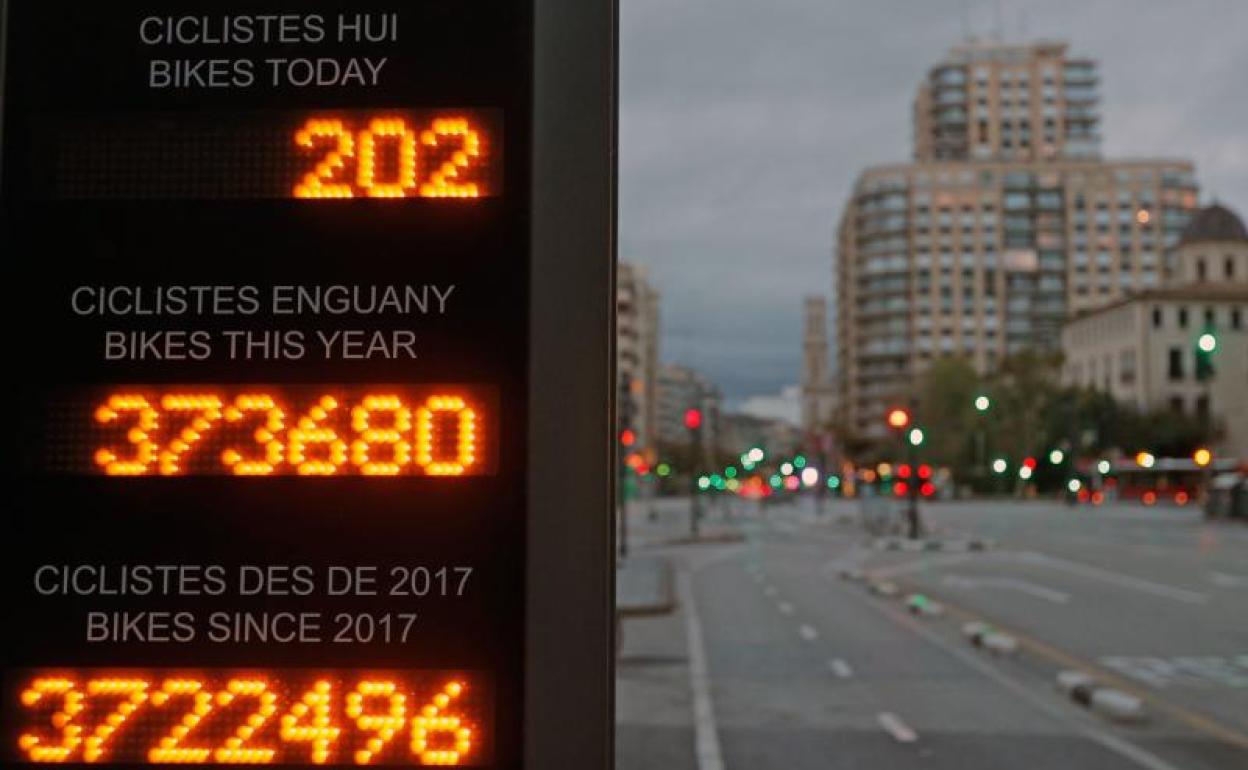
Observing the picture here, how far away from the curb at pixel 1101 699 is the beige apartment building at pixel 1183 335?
251ft

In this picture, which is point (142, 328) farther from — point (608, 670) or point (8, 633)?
point (608, 670)

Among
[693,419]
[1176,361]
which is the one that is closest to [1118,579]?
[693,419]

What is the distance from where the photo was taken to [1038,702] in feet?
48.5

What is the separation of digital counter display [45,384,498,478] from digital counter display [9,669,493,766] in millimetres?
494

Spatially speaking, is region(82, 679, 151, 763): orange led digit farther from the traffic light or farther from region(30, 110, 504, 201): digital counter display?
the traffic light

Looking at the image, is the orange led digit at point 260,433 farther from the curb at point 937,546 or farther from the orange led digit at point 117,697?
the curb at point 937,546

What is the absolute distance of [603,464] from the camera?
3.38 metres

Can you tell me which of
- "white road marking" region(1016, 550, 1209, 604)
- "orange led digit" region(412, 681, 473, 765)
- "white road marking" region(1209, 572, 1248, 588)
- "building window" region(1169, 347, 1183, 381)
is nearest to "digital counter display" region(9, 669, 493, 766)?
"orange led digit" region(412, 681, 473, 765)

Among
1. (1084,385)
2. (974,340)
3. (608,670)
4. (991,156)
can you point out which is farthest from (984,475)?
(608,670)

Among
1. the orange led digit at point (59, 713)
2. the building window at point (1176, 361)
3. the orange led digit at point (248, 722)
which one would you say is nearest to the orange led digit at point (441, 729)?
the orange led digit at point (248, 722)

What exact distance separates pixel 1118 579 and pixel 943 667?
16628 mm

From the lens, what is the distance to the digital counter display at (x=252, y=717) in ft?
11.0

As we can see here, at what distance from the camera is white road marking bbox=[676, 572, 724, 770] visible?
1159 centimetres

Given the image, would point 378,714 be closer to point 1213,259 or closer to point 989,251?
point 1213,259
